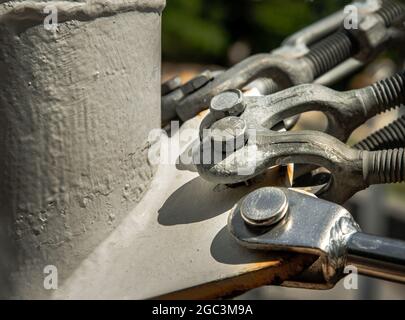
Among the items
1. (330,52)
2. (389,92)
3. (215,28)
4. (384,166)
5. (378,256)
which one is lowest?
(378,256)

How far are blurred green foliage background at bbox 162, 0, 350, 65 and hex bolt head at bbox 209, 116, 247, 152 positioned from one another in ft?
18.2

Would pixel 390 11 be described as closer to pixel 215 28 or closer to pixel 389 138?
pixel 389 138

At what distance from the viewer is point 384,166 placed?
2.55 ft

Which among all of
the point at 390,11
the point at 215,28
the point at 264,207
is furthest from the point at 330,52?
the point at 215,28

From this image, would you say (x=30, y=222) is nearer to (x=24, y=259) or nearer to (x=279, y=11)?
(x=24, y=259)

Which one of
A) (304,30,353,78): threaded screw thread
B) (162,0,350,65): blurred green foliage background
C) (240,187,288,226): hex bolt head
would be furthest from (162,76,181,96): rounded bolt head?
(162,0,350,65): blurred green foliage background

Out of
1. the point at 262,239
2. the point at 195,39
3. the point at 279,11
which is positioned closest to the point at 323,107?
the point at 262,239

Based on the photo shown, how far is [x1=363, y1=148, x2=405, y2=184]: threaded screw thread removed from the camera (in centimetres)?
78

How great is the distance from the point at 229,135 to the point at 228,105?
0.07 meters

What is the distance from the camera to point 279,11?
6.14m

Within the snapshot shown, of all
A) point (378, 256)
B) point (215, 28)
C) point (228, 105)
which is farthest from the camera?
point (215, 28)

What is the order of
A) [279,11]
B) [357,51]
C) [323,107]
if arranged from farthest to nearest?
[279,11] → [357,51] → [323,107]

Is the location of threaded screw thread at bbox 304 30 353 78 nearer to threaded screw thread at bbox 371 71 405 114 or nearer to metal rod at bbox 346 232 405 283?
threaded screw thread at bbox 371 71 405 114
